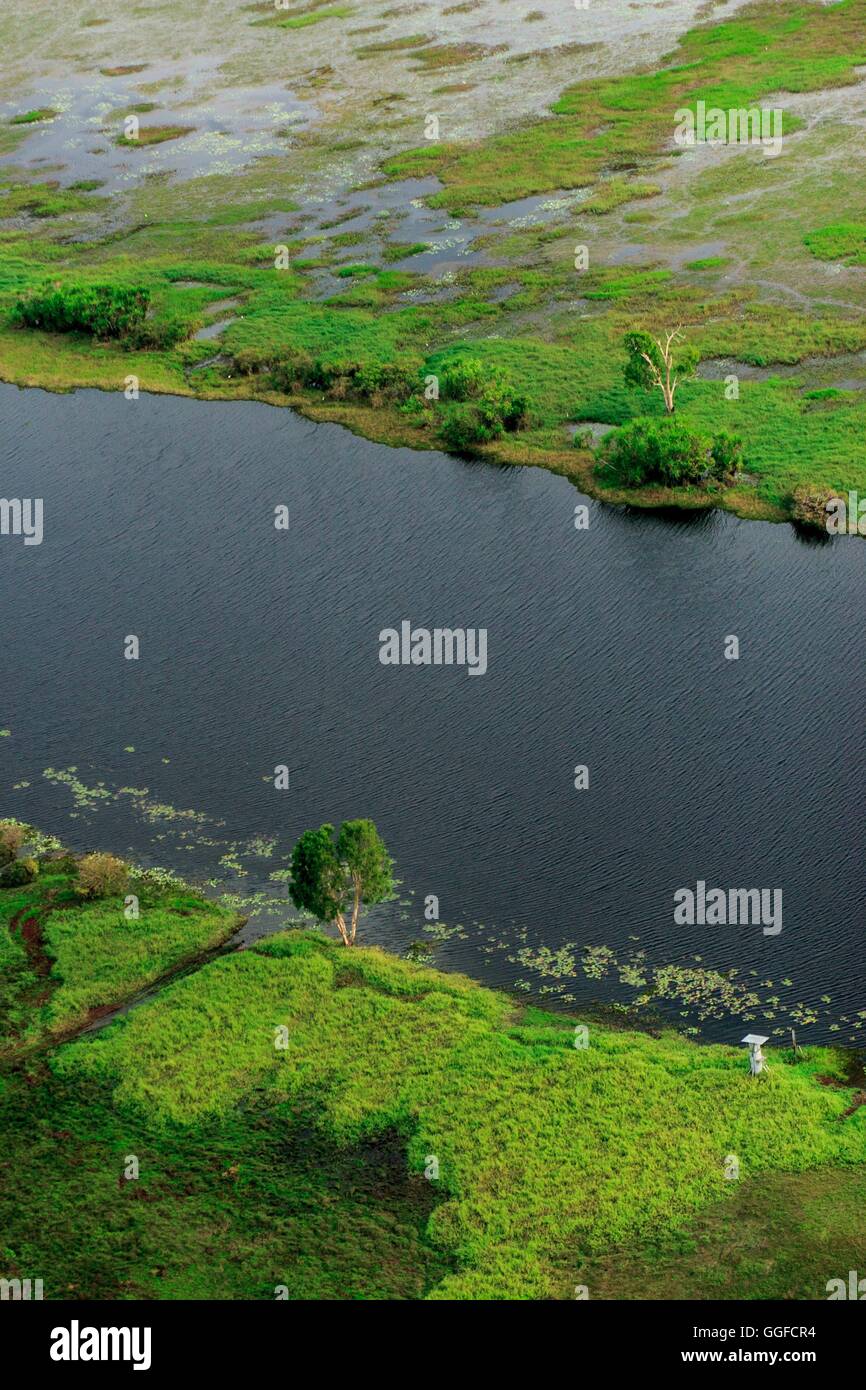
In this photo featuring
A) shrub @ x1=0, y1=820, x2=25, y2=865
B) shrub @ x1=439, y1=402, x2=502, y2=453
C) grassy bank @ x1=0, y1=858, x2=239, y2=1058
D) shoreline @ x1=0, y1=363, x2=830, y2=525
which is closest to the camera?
grassy bank @ x1=0, y1=858, x2=239, y2=1058

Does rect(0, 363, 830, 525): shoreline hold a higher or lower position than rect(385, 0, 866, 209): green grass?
lower

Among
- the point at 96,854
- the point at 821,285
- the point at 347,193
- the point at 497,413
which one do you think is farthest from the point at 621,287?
the point at 96,854

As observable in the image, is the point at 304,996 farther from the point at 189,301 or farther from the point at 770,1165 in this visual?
the point at 189,301

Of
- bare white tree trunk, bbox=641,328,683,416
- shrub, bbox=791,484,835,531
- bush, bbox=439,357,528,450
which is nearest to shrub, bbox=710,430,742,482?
shrub, bbox=791,484,835,531

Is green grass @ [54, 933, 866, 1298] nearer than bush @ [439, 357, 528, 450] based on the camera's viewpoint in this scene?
Yes

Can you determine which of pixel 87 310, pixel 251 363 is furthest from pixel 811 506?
pixel 87 310

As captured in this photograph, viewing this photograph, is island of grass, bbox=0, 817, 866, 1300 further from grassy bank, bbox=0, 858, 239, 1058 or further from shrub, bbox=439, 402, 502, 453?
shrub, bbox=439, 402, 502, 453

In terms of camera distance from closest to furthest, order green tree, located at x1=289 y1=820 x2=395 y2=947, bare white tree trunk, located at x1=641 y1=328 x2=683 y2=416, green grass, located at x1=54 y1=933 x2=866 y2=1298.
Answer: green grass, located at x1=54 y1=933 x2=866 y2=1298 < green tree, located at x1=289 y1=820 x2=395 y2=947 < bare white tree trunk, located at x1=641 y1=328 x2=683 y2=416

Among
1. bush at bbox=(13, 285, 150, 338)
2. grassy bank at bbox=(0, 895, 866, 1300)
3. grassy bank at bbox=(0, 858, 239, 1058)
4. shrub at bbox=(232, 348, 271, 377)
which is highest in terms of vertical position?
bush at bbox=(13, 285, 150, 338)
